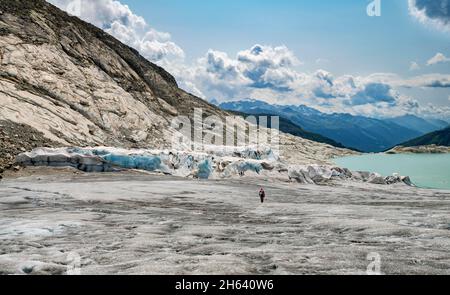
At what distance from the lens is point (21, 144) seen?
5578 cm

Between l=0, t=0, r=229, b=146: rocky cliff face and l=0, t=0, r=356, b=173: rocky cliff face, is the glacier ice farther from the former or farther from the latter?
l=0, t=0, r=229, b=146: rocky cliff face

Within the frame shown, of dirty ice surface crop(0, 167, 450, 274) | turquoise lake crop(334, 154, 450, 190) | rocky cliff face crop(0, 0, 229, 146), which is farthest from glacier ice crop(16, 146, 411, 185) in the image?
turquoise lake crop(334, 154, 450, 190)

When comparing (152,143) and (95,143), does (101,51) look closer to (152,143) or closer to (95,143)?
(152,143)

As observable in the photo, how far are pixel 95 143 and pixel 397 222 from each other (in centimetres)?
5588

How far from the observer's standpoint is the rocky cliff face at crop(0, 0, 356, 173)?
224 ft

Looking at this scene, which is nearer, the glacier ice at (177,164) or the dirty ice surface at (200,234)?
the dirty ice surface at (200,234)

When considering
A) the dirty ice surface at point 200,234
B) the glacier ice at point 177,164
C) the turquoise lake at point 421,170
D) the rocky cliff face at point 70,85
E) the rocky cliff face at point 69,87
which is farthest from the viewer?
the turquoise lake at point 421,170

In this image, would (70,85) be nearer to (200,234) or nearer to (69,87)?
(69,87)

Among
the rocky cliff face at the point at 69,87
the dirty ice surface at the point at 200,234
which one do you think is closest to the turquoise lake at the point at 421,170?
the dirty ice surface at the point at 200,234

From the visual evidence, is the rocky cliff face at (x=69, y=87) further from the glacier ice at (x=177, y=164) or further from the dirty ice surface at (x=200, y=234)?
the dirty ice surface at (x=200, y=234)

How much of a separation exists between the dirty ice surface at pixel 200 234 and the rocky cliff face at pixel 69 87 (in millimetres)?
27971

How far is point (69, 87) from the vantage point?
3361 inches

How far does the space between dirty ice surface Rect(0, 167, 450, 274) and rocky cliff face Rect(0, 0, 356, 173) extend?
27971mm

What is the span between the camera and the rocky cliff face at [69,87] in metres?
68.1
